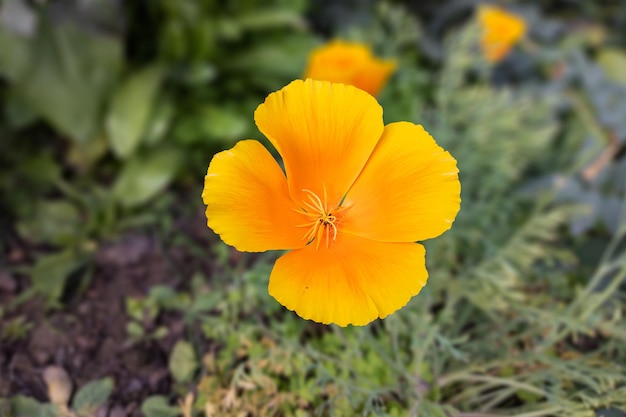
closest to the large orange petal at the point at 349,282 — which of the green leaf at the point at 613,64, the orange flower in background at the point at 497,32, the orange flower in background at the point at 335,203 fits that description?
the orange flower in background at the point at 335,203

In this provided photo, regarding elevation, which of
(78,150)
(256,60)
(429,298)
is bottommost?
(429,298)

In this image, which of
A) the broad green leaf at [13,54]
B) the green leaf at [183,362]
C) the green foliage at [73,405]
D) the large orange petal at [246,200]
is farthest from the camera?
the broad green leaf at [13,54]

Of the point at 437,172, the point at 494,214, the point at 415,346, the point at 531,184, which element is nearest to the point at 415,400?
the point at 415,346

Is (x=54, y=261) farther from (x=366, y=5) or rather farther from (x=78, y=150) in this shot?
(x=366, y=5)

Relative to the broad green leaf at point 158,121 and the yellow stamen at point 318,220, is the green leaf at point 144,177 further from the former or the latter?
the yellow stamen at point 318,220

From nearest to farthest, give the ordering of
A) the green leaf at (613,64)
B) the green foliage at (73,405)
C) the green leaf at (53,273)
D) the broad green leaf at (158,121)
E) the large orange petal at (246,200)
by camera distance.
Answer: the large orange petal at (246,200), the green foliage at (73,405), the green leaf at (53,273), the broad green leaf at (158,121), the green leaf at (613,64)

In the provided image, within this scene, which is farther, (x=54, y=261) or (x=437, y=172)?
(x=54, y=261)

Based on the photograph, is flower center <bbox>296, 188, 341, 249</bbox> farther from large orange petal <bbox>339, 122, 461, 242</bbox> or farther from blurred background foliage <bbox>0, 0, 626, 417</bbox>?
blurred background foliage <bbox>0, 0, 626, 417</bbox>

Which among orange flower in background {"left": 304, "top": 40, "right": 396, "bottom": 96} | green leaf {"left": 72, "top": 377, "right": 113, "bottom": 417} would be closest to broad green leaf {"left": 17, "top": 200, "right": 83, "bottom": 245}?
green leaf {"left": 72, "top": 377, "right": 113, "bottom": 417}
